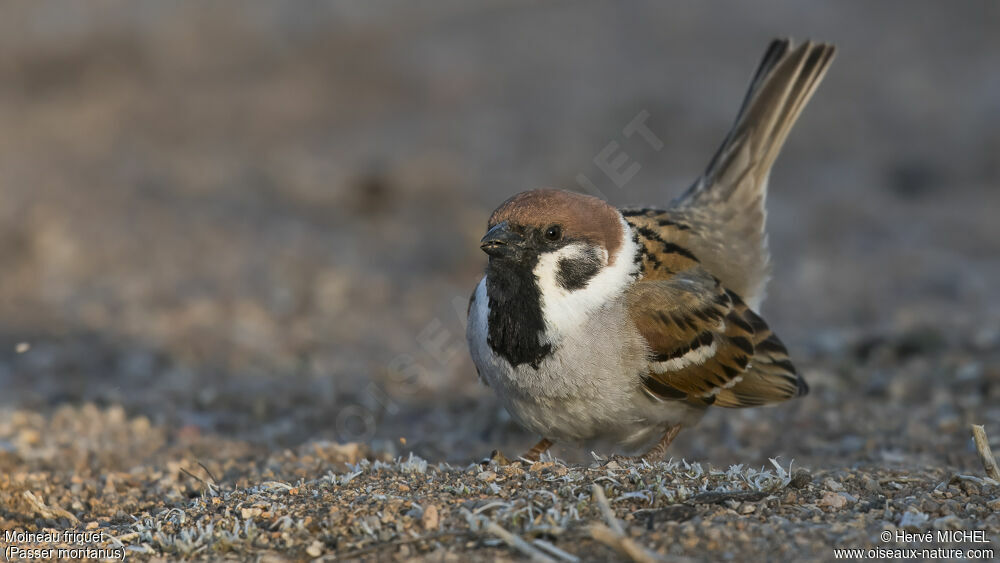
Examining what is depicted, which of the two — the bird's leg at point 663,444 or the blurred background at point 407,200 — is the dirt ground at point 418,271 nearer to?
the blurred background at point 407,200

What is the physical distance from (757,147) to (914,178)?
590 centimetres

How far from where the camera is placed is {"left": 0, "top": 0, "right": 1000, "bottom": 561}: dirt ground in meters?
4.42

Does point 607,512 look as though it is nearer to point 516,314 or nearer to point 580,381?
point 580,381

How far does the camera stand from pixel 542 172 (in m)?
11.9

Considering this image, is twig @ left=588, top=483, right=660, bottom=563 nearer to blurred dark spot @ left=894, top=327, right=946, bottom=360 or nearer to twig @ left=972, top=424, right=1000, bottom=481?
twig @ left=972, top=424, right=1000, bottom=481

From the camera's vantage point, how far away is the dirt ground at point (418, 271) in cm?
442

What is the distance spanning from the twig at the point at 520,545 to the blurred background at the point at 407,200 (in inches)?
100

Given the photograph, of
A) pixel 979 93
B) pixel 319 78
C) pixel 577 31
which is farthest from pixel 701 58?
pixel 319 78

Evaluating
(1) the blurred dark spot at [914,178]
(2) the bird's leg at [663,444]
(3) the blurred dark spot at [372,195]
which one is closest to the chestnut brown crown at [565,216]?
(2) the bird's leg at [663,444]

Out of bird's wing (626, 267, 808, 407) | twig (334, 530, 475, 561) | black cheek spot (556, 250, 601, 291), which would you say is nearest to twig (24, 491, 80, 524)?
twig (334, 530, 475, 561)

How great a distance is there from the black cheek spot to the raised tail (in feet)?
5.97

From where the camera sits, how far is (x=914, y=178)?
12.3 metres

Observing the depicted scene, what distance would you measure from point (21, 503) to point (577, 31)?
1210 centimetres

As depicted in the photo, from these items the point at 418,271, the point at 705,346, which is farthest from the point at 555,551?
the point at 418,271
